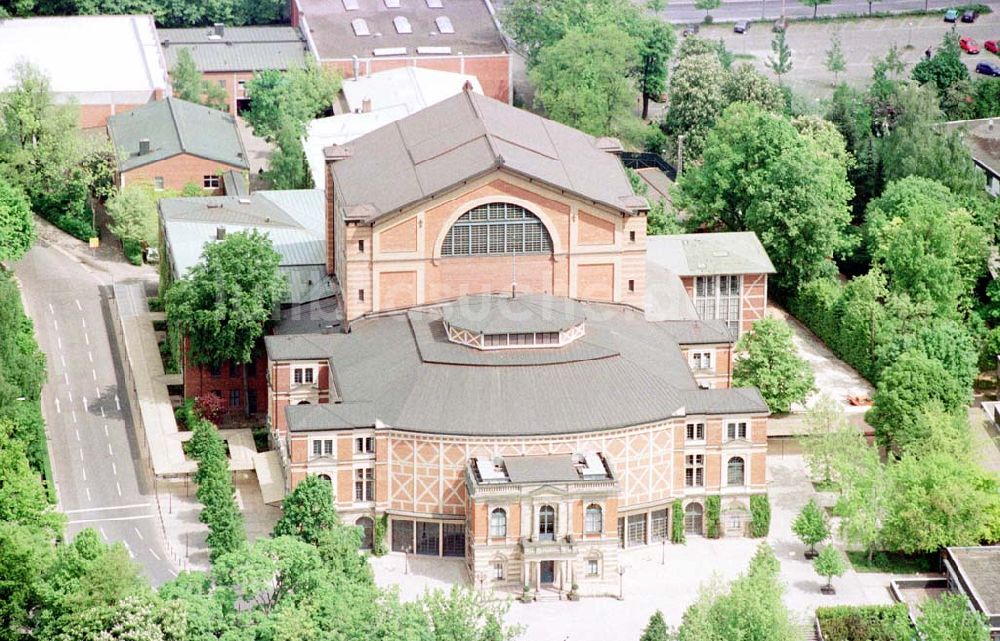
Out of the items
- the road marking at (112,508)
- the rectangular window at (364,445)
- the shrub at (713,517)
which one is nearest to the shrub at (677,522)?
the shrub at (713,517)

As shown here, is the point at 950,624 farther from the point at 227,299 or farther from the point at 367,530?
the point at 227,299

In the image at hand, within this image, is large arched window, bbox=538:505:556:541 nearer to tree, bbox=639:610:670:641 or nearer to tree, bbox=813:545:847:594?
tree, bbox=639:610:670:641

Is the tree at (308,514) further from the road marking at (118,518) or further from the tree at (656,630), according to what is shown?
the tree at (656,630)

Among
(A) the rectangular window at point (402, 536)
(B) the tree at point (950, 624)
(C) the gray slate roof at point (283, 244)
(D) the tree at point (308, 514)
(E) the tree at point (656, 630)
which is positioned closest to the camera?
(E) the tree at point (656, 630)

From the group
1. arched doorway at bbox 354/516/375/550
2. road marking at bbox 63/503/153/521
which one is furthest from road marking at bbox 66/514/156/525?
arched doorway at bbox 354/516/375/550

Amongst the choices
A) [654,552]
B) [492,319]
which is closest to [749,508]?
[654,552]

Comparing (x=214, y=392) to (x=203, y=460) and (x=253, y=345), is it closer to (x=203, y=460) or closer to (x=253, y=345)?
(x=253, y=345)
